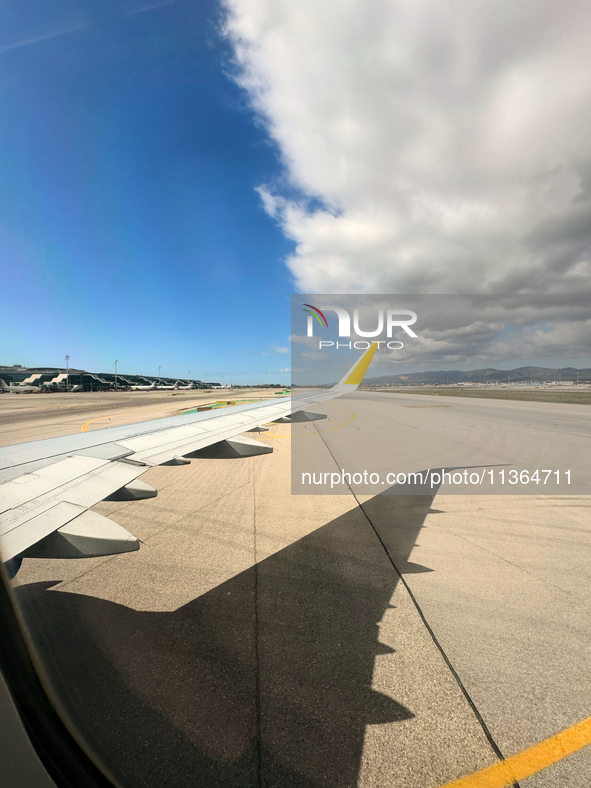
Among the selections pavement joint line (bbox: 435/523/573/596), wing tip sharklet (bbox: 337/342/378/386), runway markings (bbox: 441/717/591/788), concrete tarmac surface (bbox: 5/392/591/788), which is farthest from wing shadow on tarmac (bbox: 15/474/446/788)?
wing tip sharklet (bbox: 337/342/378/386)

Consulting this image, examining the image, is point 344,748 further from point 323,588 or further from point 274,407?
point 274,407

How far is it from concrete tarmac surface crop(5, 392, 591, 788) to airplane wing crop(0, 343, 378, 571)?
51cm

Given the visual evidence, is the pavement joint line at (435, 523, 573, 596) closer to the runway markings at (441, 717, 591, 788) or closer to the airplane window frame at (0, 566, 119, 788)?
the runway markings at (441, 717, 591, 788)

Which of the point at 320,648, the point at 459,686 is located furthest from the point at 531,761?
the point at 320,648

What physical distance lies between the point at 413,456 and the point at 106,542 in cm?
949

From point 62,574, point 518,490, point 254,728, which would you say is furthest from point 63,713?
point 518,490

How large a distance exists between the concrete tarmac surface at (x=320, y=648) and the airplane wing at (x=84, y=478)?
1.67ft

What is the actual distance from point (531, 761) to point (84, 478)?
3.34 metres

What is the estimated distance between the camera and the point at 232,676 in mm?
2516

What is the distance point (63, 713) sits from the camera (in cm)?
143

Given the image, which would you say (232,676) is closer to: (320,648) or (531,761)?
(320,648)

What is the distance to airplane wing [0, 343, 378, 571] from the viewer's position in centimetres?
176

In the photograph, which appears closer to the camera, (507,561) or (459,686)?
(459,686)

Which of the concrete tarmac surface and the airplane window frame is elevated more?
the airplane window frame
